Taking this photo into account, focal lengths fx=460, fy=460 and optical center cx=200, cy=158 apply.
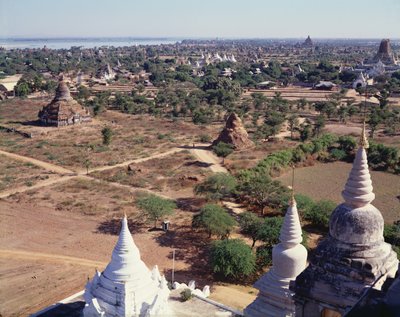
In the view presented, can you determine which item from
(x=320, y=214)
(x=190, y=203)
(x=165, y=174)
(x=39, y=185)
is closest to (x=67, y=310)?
(x=190, y=203)

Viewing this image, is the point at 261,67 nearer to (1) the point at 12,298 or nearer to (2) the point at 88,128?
(2) the point at 88,128

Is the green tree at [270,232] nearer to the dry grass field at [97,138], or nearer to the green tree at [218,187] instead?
the green tree at [218,187]

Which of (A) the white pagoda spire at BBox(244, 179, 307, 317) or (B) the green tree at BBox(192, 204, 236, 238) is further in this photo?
(B) the green tree at BBox(192, 204, 236, 238)

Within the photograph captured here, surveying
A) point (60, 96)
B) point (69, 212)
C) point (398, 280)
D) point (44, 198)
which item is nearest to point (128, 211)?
point (69, 212)

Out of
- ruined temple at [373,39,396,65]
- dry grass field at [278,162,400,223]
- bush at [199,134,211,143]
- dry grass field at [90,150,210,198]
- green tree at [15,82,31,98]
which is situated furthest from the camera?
ruined temple at [373,39,396,65]

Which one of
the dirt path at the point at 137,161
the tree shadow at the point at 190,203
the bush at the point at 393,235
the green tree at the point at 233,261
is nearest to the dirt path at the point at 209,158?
the dirt path at the point at 137,161

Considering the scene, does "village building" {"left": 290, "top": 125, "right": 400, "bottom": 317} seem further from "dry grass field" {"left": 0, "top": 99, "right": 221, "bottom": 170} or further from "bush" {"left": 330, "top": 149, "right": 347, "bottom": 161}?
"bush" {"left": 330, "top": 149, "right": 347, "bottom": 161}

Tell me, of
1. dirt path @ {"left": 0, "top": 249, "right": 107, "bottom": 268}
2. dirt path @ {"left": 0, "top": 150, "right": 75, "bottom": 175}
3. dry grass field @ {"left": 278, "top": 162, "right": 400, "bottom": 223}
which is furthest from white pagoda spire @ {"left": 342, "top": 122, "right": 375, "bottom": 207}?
dirt path @ {"left": 0, "top": 150, "right": 75, "bottom": 175}

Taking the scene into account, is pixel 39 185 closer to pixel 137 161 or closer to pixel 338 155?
pixel 137 161

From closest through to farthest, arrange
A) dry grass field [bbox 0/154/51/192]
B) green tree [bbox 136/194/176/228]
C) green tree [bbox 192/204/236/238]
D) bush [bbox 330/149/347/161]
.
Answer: green tree [bbox 192/204/236/238] → green tree [bbox 136/194/176/228] → dry grass field [bbox 0/154/51/192] → bush [bbox 330/149/347/161]
